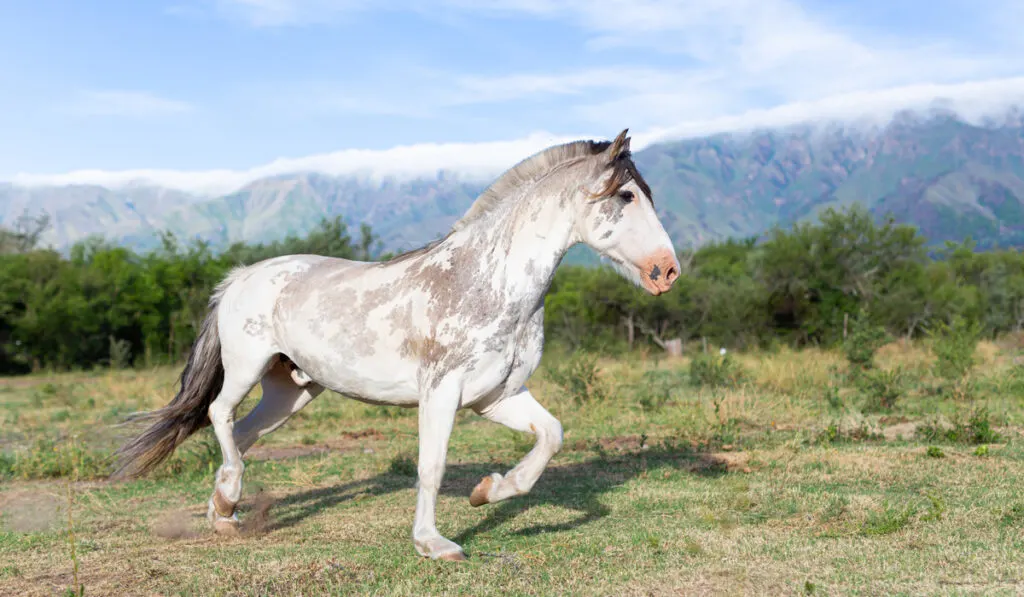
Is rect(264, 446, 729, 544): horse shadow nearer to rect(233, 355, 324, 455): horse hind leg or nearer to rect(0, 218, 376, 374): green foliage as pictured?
rect(233, 355, 324, 455): horse hind leg

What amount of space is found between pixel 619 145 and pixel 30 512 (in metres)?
5.39

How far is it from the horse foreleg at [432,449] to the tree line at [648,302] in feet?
56.1

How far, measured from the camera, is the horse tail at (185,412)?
243 inches

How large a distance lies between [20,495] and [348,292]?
425cm

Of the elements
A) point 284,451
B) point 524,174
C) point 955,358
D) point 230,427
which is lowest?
point 284,451

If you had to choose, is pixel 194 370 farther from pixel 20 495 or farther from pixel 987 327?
pixel 987 327

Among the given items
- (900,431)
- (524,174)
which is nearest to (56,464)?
(524,174)

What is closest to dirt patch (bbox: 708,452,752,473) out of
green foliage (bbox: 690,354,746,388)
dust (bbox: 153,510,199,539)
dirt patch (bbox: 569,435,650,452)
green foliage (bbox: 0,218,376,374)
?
dirt patch (bbox: 569,435,650,452)

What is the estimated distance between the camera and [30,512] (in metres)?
6.74

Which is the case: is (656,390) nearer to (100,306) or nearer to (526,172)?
(526,172)

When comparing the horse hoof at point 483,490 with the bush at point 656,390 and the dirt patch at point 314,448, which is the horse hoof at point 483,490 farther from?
the bush at point 656,390

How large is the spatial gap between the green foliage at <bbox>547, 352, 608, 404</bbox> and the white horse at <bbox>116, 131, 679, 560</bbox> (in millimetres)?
7038

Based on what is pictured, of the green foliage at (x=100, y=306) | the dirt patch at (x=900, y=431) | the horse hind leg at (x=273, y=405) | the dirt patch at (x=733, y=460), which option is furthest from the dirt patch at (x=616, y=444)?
the green foliage at (x=100, y=306)

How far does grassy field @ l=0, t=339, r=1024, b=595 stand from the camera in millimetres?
4238
